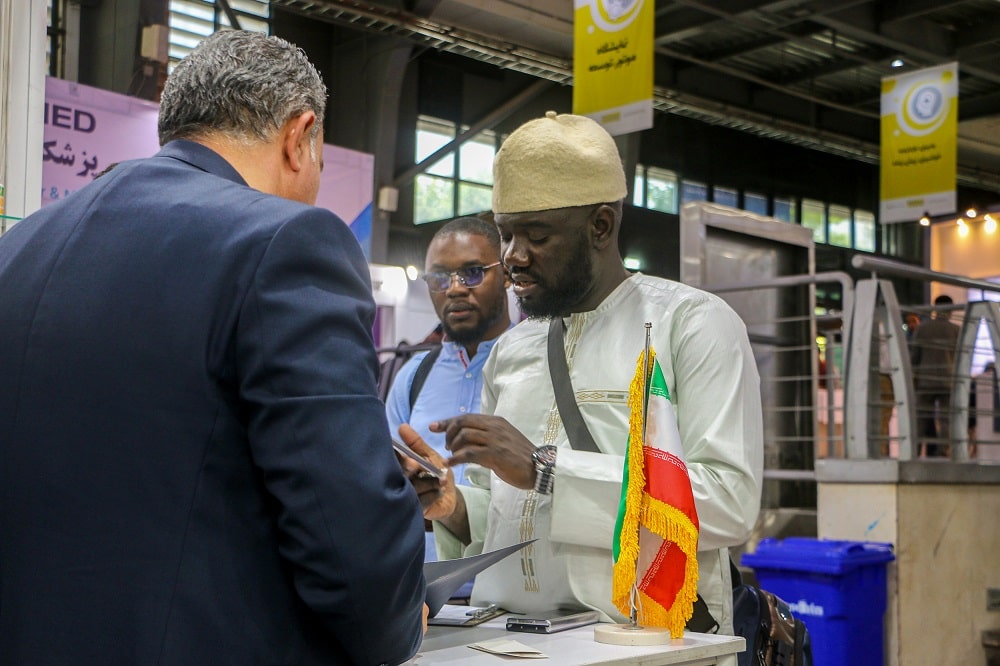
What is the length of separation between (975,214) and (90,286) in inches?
613

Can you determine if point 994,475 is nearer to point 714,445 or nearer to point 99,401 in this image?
point 714,445

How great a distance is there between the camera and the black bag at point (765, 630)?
2.36 meters

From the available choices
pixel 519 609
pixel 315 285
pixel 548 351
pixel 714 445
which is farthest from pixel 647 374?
pixel 315 285

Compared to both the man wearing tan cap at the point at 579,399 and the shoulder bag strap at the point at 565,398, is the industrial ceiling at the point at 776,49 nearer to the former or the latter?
the man wearing tan cap at the point at 579,399

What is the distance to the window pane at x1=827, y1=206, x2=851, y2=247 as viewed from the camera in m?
20.9

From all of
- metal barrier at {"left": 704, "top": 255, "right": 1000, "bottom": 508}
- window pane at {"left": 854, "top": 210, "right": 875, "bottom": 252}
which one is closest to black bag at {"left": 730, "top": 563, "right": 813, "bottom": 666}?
metal barrier at {"left": 704, "top": 255, "right": 1000, "bottom": 508}

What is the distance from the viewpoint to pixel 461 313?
12.4 feet

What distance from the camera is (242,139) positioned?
1459 mm

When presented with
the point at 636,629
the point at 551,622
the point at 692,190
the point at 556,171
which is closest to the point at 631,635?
the point at 636,629

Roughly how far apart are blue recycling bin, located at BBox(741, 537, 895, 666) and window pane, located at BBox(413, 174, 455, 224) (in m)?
9.75

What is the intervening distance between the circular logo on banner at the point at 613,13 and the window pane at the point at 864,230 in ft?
46.8

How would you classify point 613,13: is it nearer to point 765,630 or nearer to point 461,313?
point 461,313

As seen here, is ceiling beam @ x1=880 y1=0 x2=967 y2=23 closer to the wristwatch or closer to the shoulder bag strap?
the shoulder bag strap

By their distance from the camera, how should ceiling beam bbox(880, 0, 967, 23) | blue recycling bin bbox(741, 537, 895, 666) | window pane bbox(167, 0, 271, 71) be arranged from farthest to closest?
ceiling beam bbox(880, 0, 967, 23), window pane bbox(167, 0, 271, 71), blue recycling bin bbox(741, 537, 895, 666)
